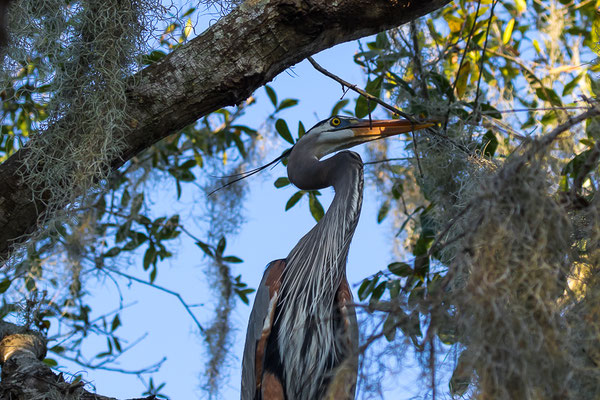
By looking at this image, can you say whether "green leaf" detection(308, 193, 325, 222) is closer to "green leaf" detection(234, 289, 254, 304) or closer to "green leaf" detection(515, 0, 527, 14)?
"green leaf" detection(234, 289, 254, 304)

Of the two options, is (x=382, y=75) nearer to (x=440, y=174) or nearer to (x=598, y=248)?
(x=440, y=174)

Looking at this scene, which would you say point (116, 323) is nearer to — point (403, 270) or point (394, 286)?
point (394, 286)

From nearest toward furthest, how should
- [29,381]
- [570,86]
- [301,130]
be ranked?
[29,381] → [301,130] → [570,86]

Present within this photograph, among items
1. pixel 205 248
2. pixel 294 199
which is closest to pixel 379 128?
pixel 294 199

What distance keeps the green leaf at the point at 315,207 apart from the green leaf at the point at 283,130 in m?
0.44

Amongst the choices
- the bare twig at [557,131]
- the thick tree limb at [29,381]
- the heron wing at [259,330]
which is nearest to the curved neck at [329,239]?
the heron wing at [259,330]

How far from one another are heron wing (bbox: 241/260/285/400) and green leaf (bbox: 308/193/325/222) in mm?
813

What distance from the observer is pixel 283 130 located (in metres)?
4.16

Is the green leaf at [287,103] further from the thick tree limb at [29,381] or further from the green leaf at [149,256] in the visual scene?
the thick tree limb at [29,381]

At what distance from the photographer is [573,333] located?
69.2 inches

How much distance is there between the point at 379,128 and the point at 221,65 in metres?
1.48

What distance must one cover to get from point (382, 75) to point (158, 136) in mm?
1839

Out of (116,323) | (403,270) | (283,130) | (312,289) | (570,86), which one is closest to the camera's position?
(312,289)

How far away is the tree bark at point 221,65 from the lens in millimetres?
2580
